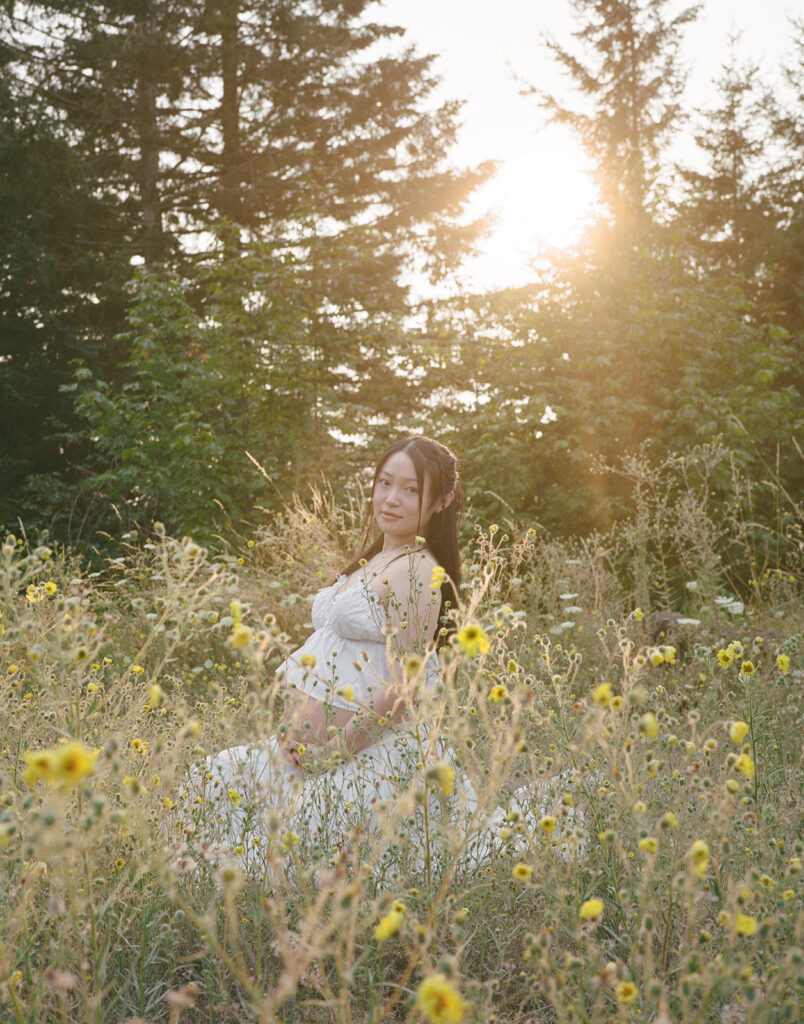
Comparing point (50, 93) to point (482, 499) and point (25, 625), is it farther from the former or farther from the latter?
point (25, 625)

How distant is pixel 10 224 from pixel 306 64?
5360 mm

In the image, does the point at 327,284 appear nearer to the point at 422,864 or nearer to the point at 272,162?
the point at 272,162

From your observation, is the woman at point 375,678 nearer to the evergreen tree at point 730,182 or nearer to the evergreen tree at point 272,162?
the evergreen tree at point 272,162

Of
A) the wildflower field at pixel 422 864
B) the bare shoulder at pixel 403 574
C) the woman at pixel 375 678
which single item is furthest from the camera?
the bare shoulder at pixel 403 574

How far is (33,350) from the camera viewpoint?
12.1 metres

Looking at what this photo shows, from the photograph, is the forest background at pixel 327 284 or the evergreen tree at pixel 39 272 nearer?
the forest background at pixel 327 284

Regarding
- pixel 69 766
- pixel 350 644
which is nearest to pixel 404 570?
pixel 350 644

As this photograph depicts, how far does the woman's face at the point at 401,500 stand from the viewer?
3.02 metres

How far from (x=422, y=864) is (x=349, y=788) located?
0.38 metres

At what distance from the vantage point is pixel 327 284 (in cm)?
1133

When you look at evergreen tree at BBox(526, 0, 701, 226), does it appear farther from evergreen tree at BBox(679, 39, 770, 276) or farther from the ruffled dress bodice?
the ruffled dress bodice

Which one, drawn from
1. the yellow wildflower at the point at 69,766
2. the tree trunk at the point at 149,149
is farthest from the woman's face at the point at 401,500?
the tree trunk at the point at 149,149

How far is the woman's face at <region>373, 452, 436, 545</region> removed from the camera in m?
3.02

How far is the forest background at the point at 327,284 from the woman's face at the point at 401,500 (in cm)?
404
